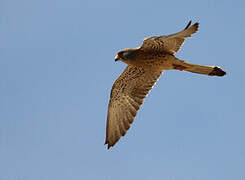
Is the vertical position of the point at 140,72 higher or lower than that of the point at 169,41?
lower

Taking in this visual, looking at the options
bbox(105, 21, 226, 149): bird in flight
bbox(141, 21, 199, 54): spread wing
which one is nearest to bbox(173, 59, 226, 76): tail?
bbox(105, 21, 226, 149): bird in flight

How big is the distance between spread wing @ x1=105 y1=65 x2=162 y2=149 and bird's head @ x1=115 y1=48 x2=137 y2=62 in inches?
23.3

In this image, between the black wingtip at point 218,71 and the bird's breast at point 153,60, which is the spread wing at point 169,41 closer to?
the bird's breast at point 153,60

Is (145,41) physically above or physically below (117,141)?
above

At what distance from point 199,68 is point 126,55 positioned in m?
1.49

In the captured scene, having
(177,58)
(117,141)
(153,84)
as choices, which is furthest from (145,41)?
(117,141)

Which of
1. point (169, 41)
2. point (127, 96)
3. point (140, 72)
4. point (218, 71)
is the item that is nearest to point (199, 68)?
point (218, 71)

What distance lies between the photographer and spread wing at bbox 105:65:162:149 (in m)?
10.1

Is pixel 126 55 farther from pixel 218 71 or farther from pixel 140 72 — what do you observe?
pixel 218 71

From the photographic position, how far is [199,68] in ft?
31.5

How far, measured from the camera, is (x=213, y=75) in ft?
31.4

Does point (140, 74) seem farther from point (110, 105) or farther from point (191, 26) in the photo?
point (191, 26)

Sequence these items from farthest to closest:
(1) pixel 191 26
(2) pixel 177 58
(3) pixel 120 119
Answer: (3) pixel 120 119, (2) pixel 177 58, (1) pixel 191 26

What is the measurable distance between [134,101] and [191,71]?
1.47 meters
